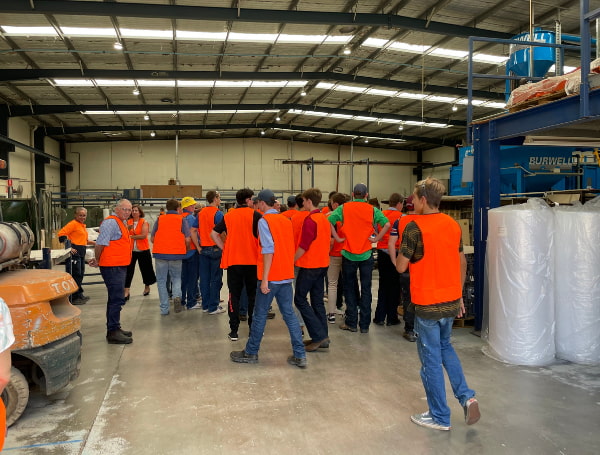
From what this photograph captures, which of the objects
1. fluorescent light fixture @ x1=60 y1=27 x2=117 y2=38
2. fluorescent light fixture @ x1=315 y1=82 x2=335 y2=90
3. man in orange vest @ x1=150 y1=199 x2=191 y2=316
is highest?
fluorescent light fixture @ x1=315 y1=82 x2=335 y2=90

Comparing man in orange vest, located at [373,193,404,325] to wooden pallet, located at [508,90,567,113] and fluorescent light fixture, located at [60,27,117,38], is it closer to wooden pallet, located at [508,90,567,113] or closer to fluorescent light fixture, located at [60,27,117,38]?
wooden pallet, located at [508,90,567,113]

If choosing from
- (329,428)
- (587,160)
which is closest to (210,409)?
(329,428)

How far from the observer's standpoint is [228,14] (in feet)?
31.8

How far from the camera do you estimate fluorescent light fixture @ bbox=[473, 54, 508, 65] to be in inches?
503

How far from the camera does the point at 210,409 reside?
4008mm

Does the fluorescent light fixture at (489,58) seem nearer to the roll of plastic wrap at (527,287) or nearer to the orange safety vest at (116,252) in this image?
the roll of plastic wrap at (527,287)

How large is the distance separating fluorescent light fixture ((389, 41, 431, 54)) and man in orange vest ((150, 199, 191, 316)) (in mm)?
8021

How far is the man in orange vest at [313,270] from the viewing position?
5.41 metres

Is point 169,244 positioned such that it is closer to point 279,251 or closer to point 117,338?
point 117,338

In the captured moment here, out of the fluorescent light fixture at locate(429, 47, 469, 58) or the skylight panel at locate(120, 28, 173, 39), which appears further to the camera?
the fluorescent light fixture at locate(429, 47, 469, 58)

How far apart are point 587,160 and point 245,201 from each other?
644cm

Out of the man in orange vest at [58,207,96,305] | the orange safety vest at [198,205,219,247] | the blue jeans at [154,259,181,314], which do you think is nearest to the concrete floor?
the blue jeans at [154,259,181,314]

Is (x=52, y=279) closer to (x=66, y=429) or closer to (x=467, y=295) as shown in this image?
(x=66, y=429)

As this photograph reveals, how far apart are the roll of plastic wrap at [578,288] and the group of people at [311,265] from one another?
1682 mm
